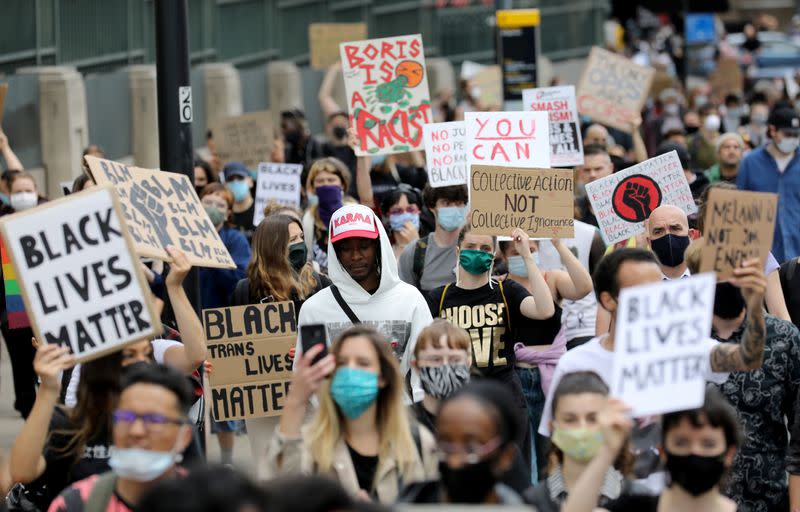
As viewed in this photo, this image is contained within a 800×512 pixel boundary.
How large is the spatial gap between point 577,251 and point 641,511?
491 centimetres

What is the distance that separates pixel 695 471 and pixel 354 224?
301 cm

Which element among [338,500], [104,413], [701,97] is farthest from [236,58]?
[338,500]

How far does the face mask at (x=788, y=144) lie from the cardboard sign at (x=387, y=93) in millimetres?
2668

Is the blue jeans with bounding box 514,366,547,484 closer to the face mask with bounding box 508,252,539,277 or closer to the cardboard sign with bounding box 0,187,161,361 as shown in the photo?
the face mask with bounding box 508,252,539,277

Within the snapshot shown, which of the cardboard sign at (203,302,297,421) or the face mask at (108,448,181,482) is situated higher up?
the face mask at (108,448,181,482)

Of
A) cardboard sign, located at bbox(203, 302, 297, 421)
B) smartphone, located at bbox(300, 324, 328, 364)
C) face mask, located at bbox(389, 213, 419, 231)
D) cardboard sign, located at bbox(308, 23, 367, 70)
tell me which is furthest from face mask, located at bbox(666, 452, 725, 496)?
cardboard sign, located at bbox(308, 23, 367, 70)

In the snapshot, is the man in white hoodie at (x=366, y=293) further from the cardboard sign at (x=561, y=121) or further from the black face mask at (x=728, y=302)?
the cardboard sign at (x=561, y=121)

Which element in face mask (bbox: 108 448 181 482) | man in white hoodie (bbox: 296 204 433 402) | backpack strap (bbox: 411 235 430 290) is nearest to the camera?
face mask (bbox: 108 448 181 482)

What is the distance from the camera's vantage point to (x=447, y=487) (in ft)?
16.4

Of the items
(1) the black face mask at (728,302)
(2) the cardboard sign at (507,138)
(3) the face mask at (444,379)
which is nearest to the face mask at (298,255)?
(2) the cardboard sign at (507,138)

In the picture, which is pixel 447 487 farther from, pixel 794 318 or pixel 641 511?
pixel 794 318

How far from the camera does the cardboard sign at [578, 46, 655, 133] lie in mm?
17172

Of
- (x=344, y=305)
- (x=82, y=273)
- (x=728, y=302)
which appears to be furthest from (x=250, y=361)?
(x=728, y=302)

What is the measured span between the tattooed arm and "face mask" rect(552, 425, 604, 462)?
1040 millimetres
